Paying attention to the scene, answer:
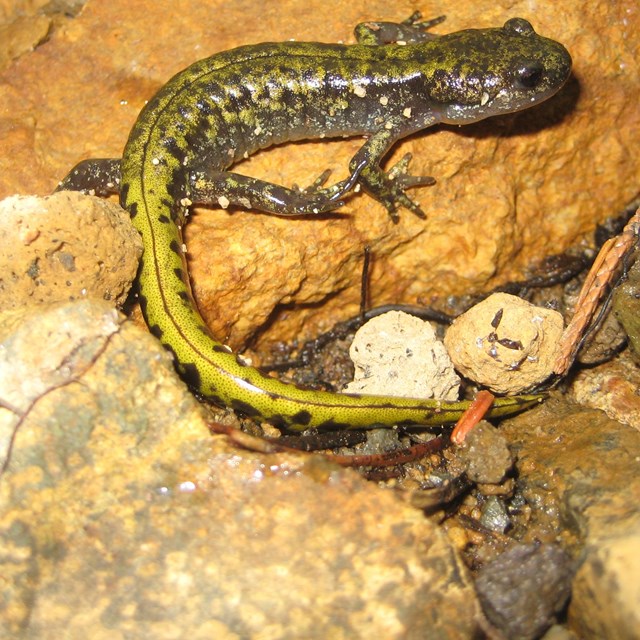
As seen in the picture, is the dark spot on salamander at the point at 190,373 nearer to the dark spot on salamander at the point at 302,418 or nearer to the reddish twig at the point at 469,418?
the dark spot on salamander at the point at 302,418

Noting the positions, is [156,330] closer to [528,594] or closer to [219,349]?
[219,349]

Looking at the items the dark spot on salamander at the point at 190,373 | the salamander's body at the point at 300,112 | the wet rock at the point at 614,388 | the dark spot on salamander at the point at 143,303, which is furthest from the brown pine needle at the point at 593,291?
the dark spot on salamander at the point at 143,303

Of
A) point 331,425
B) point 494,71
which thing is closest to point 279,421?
point 331,425

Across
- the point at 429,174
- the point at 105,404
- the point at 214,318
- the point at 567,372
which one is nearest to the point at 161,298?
the point at 214,318

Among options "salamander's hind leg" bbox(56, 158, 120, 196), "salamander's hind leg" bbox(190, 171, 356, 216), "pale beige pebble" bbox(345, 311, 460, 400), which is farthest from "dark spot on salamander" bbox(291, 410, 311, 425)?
"salamander's hind leg" bbox(56, 158, 120, 196)

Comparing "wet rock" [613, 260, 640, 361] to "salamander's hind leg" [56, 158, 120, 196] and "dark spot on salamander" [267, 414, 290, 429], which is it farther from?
"salamander's hind leg" [56, 158, 120, 196]

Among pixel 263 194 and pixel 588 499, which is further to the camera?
pixel 263 194
